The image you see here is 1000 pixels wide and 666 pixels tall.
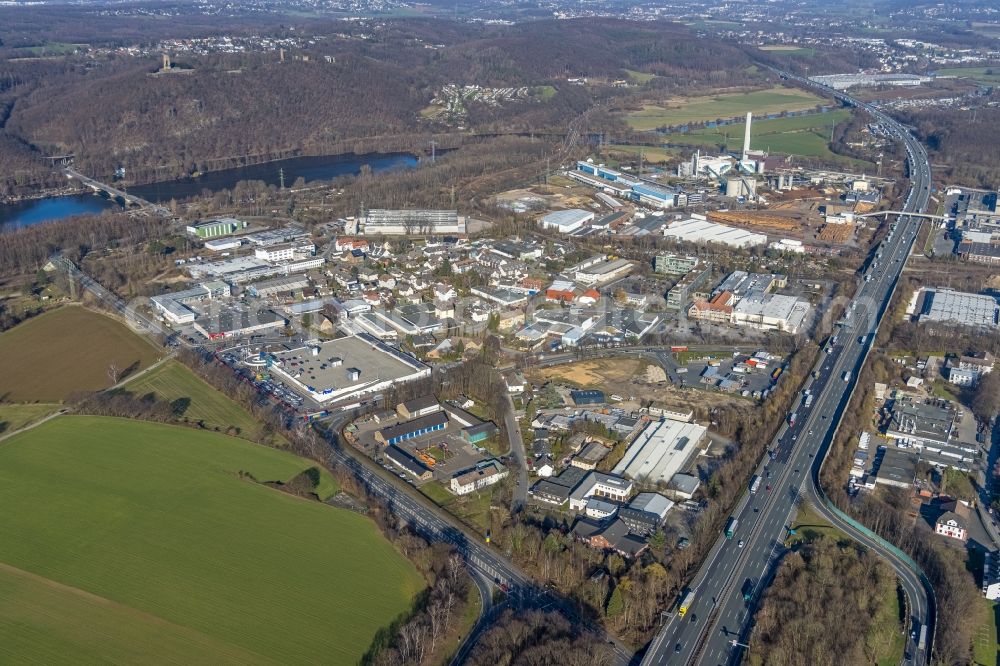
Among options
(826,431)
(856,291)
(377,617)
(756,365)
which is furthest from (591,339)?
(377,617)

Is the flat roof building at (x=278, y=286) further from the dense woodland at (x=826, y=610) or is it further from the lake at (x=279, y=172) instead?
the dense woodland at (x=826, y=610)

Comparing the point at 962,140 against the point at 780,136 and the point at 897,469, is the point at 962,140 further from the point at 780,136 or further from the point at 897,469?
the point at 897,469

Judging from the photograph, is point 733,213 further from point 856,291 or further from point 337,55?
point 337,55

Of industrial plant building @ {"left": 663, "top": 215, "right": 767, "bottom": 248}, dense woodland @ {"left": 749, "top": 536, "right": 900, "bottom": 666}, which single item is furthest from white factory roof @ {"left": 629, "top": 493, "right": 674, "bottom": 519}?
industrial plant building @ {"left": 663, "top": 215, "right": 767, "bottom": 248}

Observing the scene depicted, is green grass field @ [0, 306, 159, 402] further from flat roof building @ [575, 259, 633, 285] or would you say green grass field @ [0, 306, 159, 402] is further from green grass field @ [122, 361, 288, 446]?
flat roof building @ [575, 259, 633, 285]

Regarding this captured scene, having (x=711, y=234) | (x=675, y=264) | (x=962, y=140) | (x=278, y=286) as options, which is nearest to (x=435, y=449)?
(x=278, y=286)

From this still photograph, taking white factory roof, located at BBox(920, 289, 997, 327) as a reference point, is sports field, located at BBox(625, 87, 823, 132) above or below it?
above
